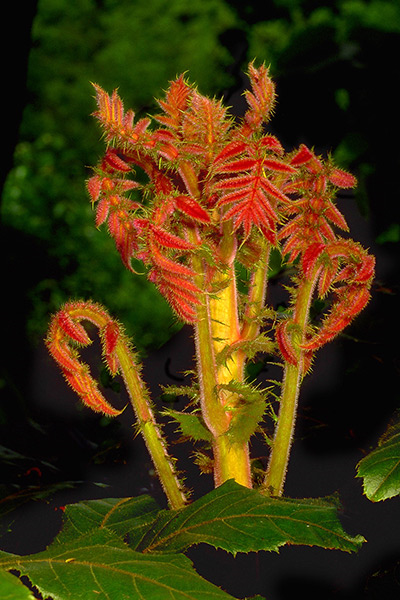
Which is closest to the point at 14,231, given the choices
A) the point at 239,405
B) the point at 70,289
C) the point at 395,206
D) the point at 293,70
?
the point at 70,289

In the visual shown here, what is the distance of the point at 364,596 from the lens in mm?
420

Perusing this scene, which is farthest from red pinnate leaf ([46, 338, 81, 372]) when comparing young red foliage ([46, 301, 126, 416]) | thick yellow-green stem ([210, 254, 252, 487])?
thick yellow-green stem ([210, 254, 252, 487])

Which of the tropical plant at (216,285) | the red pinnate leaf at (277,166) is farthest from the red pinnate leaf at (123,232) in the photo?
the red pinnate leaf at (277,166)

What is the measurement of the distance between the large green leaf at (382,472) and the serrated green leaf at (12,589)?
0.20 m

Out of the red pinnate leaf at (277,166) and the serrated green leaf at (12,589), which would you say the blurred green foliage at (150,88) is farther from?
the serrated green leaf at (12,589)

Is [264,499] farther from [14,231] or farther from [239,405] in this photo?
[14,231]

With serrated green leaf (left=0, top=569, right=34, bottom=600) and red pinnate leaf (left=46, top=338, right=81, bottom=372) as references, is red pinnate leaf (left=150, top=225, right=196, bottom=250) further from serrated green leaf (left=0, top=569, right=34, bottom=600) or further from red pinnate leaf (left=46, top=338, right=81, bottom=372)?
serrated green leaf (left=0, top=569, right=34, bottom=600)

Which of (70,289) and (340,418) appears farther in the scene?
(70,289)

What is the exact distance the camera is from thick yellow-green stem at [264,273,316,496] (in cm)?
44

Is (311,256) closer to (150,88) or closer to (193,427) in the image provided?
(193,427)

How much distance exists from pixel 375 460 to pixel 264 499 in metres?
0.07

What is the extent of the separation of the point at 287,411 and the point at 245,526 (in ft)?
0.41

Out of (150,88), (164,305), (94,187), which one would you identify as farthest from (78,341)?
(150,88)

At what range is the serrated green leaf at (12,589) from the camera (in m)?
0.23
